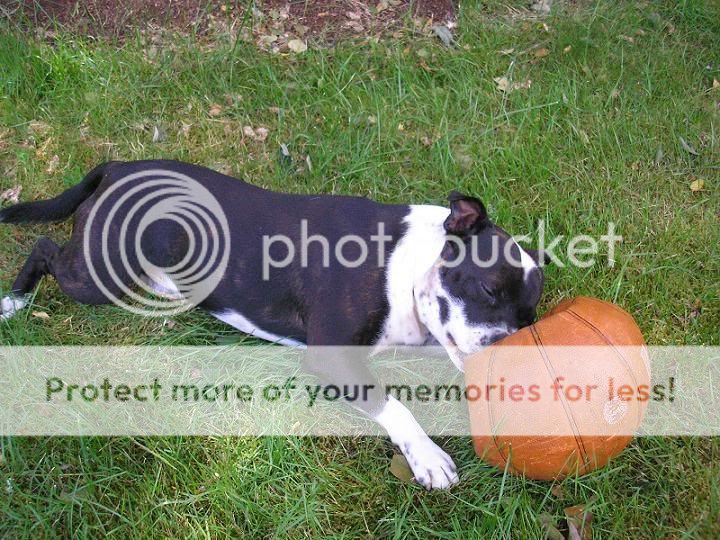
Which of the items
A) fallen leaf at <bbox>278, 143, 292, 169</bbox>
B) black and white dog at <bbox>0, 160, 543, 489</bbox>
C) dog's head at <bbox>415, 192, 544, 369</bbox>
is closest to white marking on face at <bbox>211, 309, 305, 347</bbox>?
black and white dog at <bbox>0, 160, 543, 489</bbox>

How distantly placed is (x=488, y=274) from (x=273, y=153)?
6.92 ft

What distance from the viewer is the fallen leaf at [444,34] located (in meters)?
5.45

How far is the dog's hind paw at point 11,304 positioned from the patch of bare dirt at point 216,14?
2370 millimetres

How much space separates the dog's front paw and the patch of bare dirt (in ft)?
11.2

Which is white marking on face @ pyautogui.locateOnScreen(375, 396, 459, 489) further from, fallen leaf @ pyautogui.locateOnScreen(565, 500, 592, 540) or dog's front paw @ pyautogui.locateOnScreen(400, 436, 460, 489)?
fallen leaf @ pyautogui.locateOnScreen(565, 500, 592, 540)

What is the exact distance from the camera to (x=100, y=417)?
3467 millimetres

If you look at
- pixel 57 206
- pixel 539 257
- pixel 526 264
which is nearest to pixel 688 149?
pixel 539 257

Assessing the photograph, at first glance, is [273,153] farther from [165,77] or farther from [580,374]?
[580,374]

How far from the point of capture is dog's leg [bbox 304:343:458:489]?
331cm

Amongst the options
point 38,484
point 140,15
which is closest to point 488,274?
point 38,484

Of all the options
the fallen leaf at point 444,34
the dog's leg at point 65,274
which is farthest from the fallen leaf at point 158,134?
the fallen leaf at point 444,34

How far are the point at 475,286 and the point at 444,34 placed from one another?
2.86 m

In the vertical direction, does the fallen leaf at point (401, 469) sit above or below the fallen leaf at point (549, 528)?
below
